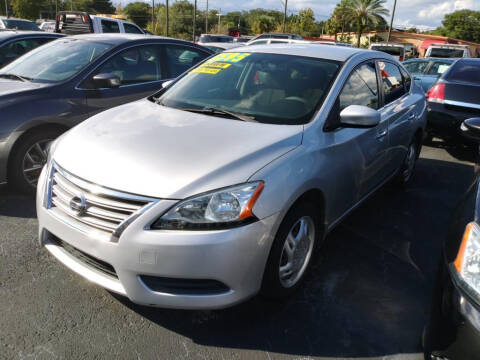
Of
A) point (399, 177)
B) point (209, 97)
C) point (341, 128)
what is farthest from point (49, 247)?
point (399, 177)

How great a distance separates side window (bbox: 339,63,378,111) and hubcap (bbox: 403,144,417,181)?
1429mm

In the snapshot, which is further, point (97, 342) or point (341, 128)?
point (341, 128)

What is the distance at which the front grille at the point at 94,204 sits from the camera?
223 cm

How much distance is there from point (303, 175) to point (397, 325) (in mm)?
1130

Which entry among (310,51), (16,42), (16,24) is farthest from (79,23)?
(310,51)

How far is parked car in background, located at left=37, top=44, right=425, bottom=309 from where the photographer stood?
2.21 m

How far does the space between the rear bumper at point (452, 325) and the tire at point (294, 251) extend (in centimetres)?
86

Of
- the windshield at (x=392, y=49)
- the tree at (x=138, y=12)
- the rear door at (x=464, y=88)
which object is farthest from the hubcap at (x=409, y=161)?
the tree at (x=138, y=12)

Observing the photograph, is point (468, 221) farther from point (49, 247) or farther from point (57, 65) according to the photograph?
point (57, 65)

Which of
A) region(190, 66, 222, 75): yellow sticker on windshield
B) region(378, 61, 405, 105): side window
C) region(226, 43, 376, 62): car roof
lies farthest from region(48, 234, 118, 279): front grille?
region(378, 61, 405, 105): side window

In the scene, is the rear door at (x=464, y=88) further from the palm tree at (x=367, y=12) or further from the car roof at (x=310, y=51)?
the palm tree at (x=367, y=12)

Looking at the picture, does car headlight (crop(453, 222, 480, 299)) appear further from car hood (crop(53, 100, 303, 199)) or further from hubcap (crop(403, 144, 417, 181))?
hubcap (crop(403, 144, 417, 181))

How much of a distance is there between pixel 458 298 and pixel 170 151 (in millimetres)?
1671

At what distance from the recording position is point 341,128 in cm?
313
